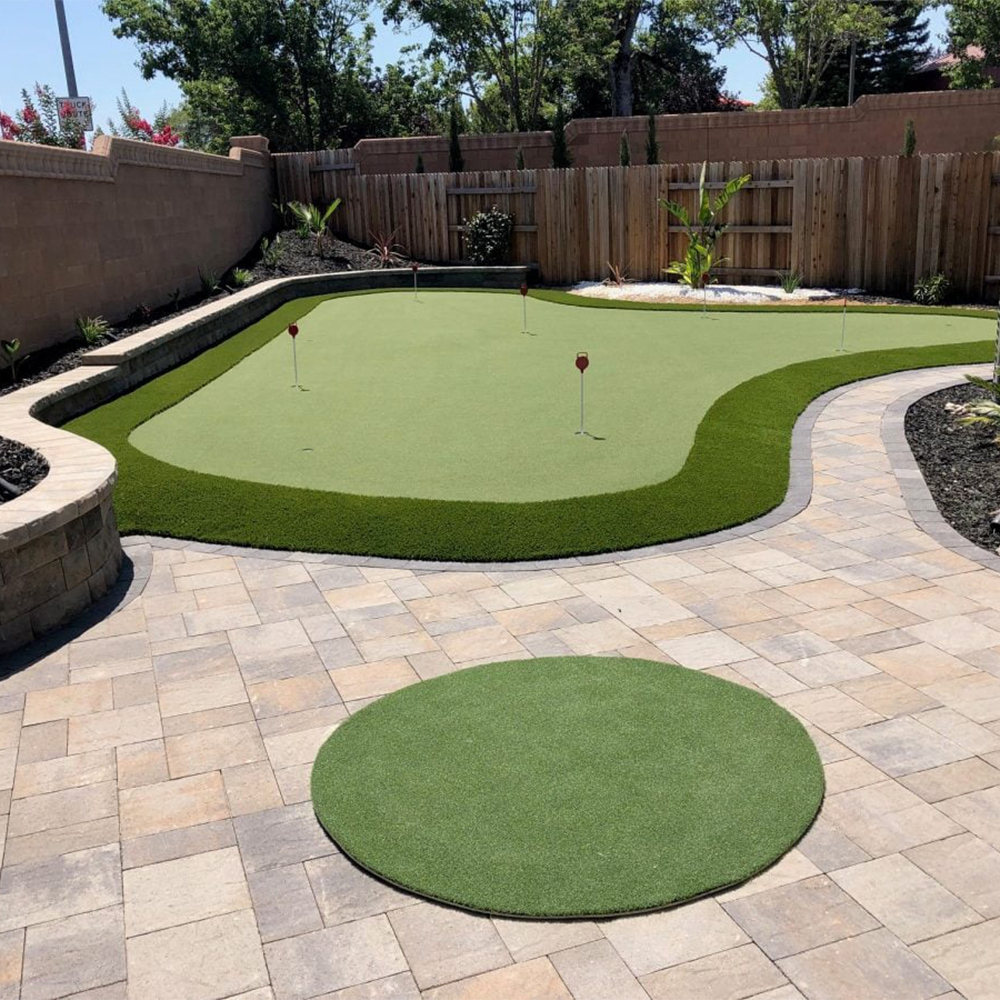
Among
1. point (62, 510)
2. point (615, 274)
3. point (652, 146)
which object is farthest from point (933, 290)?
point (62, 510)

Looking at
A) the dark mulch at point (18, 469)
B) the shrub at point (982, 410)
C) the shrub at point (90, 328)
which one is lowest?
the shrub at point (982, 410)

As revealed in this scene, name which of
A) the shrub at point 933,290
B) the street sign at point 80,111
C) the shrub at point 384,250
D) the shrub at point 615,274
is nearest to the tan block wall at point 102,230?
the street sign at point 80,111

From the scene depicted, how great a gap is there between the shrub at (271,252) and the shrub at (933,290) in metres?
11.7

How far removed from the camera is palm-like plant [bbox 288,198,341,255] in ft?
67.9

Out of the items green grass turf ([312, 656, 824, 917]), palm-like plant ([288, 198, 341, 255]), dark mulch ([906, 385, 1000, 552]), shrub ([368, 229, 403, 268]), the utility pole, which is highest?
the utility pole

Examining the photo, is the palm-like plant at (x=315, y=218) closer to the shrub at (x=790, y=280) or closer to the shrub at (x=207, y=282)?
the shrub at (x=207, y=282)

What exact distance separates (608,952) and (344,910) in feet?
2.88

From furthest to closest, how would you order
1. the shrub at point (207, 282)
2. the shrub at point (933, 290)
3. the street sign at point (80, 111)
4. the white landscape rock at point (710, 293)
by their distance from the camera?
1. the white landscape rock at point (710, 293)
2. the shrub at point (207, 282)
3. the shrub at point (933, 290)
4. the street sign at point (80, 111)

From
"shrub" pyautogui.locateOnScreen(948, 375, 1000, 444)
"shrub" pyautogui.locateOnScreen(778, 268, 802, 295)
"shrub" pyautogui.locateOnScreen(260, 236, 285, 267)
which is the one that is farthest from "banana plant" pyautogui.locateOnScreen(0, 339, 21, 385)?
"shrub" pyautogui.locateOnScreen(778, 268, 802, 295)

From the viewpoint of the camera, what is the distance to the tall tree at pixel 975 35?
34.0 metres

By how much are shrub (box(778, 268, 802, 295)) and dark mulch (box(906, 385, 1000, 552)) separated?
26.0ft

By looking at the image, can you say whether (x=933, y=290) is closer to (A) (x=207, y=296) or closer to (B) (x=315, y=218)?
(A) (x=207, y=296)

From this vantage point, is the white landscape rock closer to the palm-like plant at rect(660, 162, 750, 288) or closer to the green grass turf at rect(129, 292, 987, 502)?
the palm-like plant at rect(660, 162, 750, 288)

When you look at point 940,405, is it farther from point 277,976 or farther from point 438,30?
point 438,30
